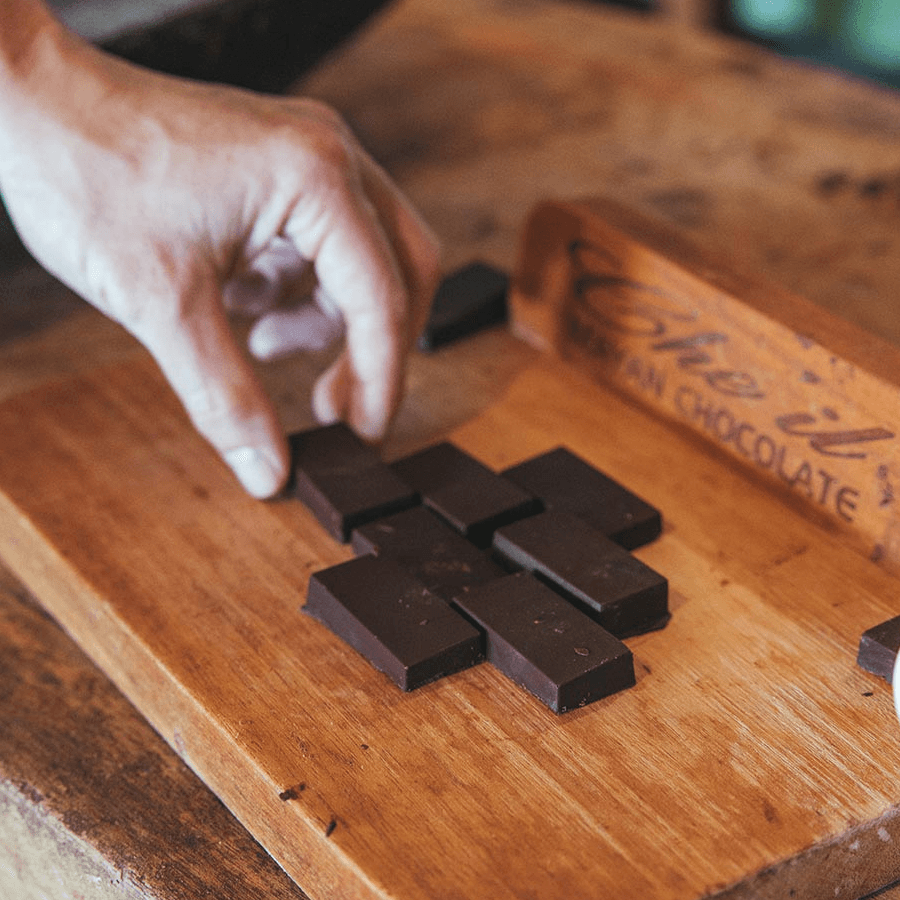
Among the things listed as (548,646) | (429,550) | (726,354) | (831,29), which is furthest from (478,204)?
(831,29)

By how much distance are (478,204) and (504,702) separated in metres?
0.88

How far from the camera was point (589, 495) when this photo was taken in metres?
0.84

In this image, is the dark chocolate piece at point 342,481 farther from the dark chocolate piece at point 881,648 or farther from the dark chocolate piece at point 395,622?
the dark chocolate piece at point 881,648

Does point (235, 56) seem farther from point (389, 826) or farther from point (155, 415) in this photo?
point (389, 826)

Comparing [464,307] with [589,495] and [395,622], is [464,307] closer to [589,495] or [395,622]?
[589,495]

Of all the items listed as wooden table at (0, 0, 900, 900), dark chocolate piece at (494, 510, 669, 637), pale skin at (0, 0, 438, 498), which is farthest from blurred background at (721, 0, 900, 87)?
dark chocolate piece at (494, 510, 669, 637)

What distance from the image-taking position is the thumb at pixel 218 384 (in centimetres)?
82

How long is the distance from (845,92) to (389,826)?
1.41m

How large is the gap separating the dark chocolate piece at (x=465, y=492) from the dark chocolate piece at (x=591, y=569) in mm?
28

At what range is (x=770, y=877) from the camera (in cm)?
59

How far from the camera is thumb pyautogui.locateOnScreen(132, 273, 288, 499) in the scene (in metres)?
0.82

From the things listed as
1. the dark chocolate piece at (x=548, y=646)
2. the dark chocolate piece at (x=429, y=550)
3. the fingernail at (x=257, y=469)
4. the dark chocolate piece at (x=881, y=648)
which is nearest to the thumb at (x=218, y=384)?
the fingernail at (x=257, y=469)

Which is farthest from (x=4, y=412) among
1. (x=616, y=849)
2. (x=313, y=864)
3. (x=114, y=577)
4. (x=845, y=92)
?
(x=845, y=92)

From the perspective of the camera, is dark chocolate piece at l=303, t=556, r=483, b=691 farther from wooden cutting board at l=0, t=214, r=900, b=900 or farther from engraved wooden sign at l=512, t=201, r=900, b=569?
engraved wooden sign at l=512, t=201, r=900, b=569
